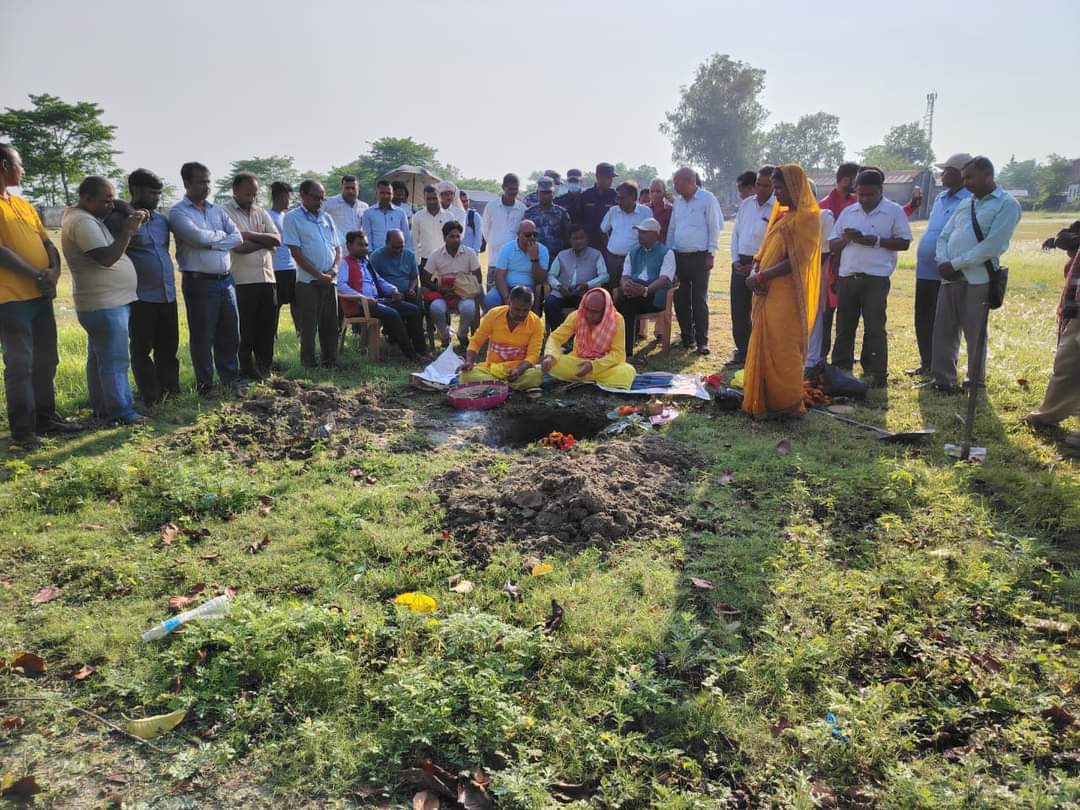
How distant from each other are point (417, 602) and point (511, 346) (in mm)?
4692

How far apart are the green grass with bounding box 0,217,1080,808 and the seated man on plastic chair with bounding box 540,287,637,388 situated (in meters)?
2.56

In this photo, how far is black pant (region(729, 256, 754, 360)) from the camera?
8.70 metres

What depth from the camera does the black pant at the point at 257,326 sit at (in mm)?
7625

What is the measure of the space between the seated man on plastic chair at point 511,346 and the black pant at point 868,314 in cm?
360

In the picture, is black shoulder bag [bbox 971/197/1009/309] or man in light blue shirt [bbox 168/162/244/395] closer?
black shoulder bag [bbox 971/197/1009/309]

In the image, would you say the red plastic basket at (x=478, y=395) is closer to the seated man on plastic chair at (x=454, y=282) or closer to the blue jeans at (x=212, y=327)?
the seated man on plastic chair at (x=454, y=282)

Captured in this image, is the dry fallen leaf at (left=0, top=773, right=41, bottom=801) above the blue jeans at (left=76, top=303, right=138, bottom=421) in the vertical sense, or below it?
below

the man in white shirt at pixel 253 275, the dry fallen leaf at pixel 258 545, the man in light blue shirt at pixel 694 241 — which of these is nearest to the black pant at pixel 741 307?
the man in light blue shirt at pixel 694 241

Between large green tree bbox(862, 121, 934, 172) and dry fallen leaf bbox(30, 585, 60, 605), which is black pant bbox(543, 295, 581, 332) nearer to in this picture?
dry fallen leaf bbox(30, 585, 60, 605)

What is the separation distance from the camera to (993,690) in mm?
3010

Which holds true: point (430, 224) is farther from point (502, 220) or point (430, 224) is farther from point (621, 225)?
point (621, 225)

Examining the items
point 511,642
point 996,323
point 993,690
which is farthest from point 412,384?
point 996,323

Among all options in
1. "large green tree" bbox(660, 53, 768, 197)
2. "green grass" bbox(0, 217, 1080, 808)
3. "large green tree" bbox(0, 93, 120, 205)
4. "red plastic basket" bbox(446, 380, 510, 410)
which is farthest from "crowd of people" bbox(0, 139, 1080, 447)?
"large green tree" bbox(660, 53, 768, 197)

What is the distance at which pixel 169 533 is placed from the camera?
441cm
